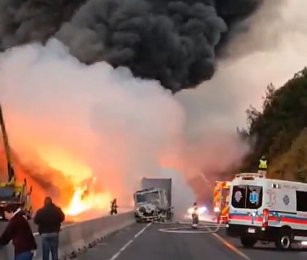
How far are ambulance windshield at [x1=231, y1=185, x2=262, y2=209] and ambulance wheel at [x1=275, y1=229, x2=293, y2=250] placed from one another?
1.21 m

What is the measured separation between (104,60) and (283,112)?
30822 millimetres

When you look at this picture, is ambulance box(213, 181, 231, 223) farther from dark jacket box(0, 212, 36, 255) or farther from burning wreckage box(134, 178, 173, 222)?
dark jacket box(0, 212, 36, 255)

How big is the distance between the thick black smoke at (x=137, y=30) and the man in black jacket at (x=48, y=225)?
122 ft

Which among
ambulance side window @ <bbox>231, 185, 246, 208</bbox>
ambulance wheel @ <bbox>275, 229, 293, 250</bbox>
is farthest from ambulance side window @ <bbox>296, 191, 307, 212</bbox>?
ambulance side window @ <bbox>231, 185, 246, 208</bbox>

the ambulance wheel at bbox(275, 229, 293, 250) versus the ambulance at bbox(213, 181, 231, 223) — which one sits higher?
the ambulance at bbox(213, 181, 231, 223)

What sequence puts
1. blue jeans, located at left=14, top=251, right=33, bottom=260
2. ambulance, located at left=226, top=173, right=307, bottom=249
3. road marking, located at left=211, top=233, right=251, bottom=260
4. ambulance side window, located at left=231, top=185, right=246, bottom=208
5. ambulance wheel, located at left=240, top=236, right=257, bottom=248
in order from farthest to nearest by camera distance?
ambulance side window, located at left=231, top=185, right=246, bottom=208 < ambulance wheel, located at left=240, top=236, right=257, bottom=248 < ambulance, located at left=226, top=173, right=307, bottom=249 < road marking, located at left=211, top=233, right=251, bottom=260 < blue jeans, located at left=14, top=251, right=33, bottom=260

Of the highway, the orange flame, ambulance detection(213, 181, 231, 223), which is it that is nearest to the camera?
the highway

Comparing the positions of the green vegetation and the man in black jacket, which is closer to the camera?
the man in black jacket

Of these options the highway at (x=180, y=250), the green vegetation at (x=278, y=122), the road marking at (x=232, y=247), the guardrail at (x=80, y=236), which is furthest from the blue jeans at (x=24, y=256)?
the green vegetation at (x=278, y=122)

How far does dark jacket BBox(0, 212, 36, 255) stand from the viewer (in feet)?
43.5

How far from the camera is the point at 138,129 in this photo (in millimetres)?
57344

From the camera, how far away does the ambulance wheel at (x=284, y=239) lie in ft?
91.8

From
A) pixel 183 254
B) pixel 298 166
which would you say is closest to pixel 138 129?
pixel 298 166

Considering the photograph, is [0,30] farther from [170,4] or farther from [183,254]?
[183,254]
